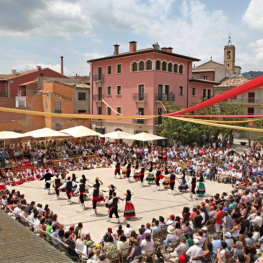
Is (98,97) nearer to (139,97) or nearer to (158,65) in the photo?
(139,97)

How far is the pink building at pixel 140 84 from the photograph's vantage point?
31609mm

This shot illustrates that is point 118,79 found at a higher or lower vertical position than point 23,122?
higher

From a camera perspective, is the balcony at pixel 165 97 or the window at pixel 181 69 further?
the window at pixel 181 69

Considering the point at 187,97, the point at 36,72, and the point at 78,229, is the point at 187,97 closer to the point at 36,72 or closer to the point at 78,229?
the point at 36,72

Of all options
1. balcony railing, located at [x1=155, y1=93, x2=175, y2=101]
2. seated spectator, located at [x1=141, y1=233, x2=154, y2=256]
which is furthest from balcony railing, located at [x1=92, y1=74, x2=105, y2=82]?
seated spectator, located at [x1=141, y1=233, x2=154, y2=256]

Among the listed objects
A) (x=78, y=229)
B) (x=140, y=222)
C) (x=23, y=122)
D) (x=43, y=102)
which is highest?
(x=43, y=102)

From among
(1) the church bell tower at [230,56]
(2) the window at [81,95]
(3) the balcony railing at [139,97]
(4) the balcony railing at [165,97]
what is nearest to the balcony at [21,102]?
(2) the window at [81,95]

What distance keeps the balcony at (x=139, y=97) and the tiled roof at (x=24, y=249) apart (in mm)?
25513

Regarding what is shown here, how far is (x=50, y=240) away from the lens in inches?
360

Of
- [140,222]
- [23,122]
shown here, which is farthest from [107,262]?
[23,122]

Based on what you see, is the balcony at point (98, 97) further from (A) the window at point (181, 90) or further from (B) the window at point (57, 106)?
(A) the window at point (181, 90)

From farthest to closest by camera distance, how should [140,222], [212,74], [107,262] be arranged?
[212,74]
[140,222]
[107,262]

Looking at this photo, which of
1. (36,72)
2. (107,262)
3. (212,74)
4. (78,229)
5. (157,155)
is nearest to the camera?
(107,262)

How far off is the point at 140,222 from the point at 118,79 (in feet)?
83.0
